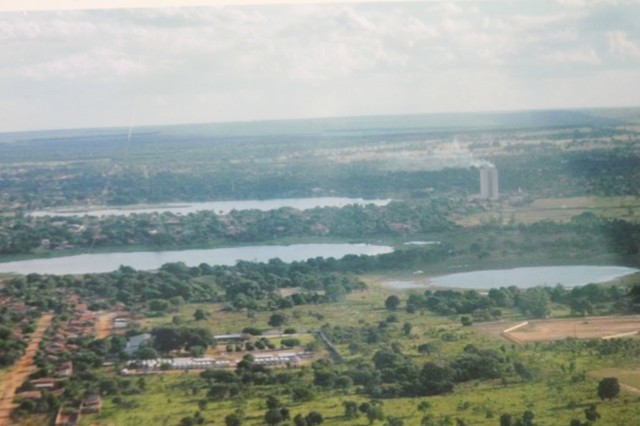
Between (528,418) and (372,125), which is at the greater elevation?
(372,125)

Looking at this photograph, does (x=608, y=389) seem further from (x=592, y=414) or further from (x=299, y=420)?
(x=299, y=420)

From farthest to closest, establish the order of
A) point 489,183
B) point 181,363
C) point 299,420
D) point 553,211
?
1. point 489,183
2. point 553,211
3. point 181,363
4. point 299,420

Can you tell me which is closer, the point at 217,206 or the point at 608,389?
the point at 608,389

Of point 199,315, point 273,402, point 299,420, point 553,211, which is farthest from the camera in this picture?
point 553,211

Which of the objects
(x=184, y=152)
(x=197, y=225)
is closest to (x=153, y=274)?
(x=197, y=225)

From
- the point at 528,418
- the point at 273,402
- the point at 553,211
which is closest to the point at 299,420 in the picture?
the point at 273,402

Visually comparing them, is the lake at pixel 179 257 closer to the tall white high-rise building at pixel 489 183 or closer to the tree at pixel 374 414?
the tall white high-rise building at pixel 489 183

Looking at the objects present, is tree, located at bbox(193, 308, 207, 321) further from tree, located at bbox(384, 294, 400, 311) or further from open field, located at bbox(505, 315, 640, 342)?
open field, located at bbox(505, 315, 640, 342)

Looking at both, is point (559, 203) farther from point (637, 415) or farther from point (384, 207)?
point (637, 415)
